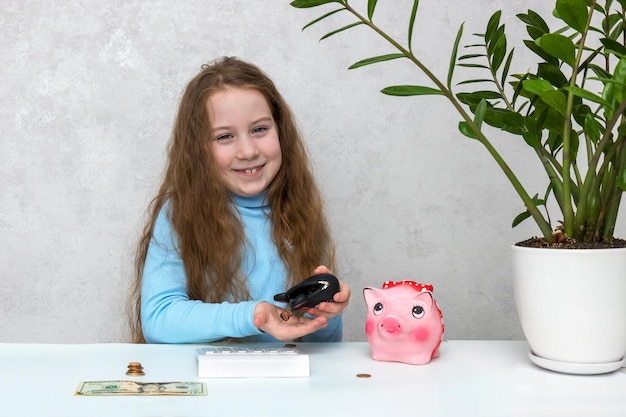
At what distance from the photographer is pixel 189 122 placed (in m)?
1.55

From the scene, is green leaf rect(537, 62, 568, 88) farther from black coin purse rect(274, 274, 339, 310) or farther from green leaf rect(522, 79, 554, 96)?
black coin purse rect(274, 274, 339, 310)

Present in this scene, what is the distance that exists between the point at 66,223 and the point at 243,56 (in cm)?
62

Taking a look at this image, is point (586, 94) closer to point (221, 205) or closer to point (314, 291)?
point (314, 291)

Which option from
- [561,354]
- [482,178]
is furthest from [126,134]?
[561,354]

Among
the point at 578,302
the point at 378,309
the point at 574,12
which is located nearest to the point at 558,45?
the point at 574,12

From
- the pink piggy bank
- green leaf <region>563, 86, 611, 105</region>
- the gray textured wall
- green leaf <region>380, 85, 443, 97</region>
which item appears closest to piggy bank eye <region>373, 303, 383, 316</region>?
the pink piggy bank

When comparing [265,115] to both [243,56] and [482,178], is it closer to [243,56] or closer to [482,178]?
[243,56]

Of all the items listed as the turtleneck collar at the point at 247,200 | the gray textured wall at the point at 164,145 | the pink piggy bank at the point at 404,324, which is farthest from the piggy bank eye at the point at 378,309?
the gray textured wall at the point at 164,145

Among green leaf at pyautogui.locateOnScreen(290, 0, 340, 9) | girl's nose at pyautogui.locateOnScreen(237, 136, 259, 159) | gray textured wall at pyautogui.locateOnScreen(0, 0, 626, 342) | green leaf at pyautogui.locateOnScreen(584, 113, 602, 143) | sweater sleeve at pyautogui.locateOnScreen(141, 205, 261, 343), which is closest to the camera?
green leaf at pyautogui.locateOnScreen(584, 113, 602, 143)

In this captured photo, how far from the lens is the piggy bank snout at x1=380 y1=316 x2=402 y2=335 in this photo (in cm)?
108

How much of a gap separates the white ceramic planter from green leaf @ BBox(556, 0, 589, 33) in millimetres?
286

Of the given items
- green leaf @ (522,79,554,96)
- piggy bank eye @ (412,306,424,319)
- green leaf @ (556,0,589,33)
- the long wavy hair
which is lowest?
piggy bank eye @ (412,306,424,319)

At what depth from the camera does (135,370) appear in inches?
39.4

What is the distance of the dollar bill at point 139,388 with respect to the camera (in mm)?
906
